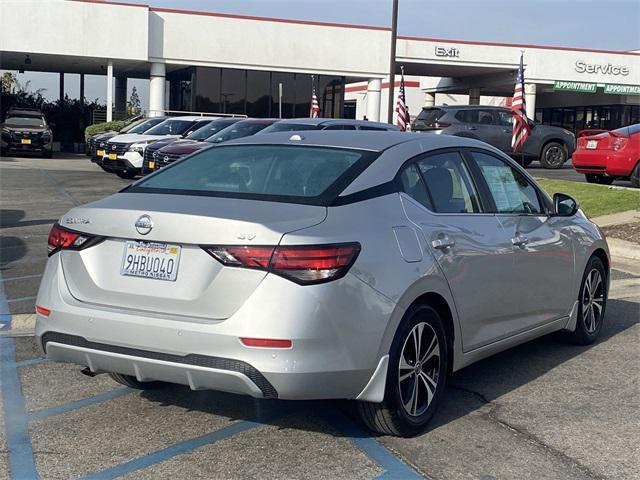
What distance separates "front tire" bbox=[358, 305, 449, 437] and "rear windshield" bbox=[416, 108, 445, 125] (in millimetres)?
21740

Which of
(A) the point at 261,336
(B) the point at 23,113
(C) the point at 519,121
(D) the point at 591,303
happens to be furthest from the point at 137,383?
(B) the point at 23,113

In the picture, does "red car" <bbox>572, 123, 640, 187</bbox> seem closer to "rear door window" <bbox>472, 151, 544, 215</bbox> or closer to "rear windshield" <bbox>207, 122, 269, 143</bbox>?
"rear windshield" <bbox>207, 122, 269, 143</bbox>

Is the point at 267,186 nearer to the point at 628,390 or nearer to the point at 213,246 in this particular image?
the point at 213,246

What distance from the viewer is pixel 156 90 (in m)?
35.2

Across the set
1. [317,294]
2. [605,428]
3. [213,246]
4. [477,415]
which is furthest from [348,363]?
[605,428]

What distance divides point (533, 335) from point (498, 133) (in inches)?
842

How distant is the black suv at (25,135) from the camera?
99.5ft

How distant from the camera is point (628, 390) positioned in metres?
5.68

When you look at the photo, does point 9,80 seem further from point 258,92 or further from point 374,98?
point 374,98

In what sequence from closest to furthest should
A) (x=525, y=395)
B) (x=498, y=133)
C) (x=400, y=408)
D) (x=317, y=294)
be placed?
(x=317, y=294) → (x=400, y=408) → (x=525, y=395) → (x=498, y=133)

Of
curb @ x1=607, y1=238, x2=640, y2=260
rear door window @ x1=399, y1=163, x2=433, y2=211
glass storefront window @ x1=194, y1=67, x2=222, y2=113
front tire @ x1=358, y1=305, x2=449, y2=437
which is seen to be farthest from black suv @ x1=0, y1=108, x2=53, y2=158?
front tire @ x1=358, y1=305, x2=449, y2=437

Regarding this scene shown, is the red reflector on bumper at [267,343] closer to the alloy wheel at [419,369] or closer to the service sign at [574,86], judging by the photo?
the alloy wheel at [419,369]

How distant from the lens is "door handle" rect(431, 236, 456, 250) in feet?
15.7

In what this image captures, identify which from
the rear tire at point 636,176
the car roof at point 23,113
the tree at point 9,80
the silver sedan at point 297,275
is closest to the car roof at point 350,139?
the silver sedan at point 297,275
